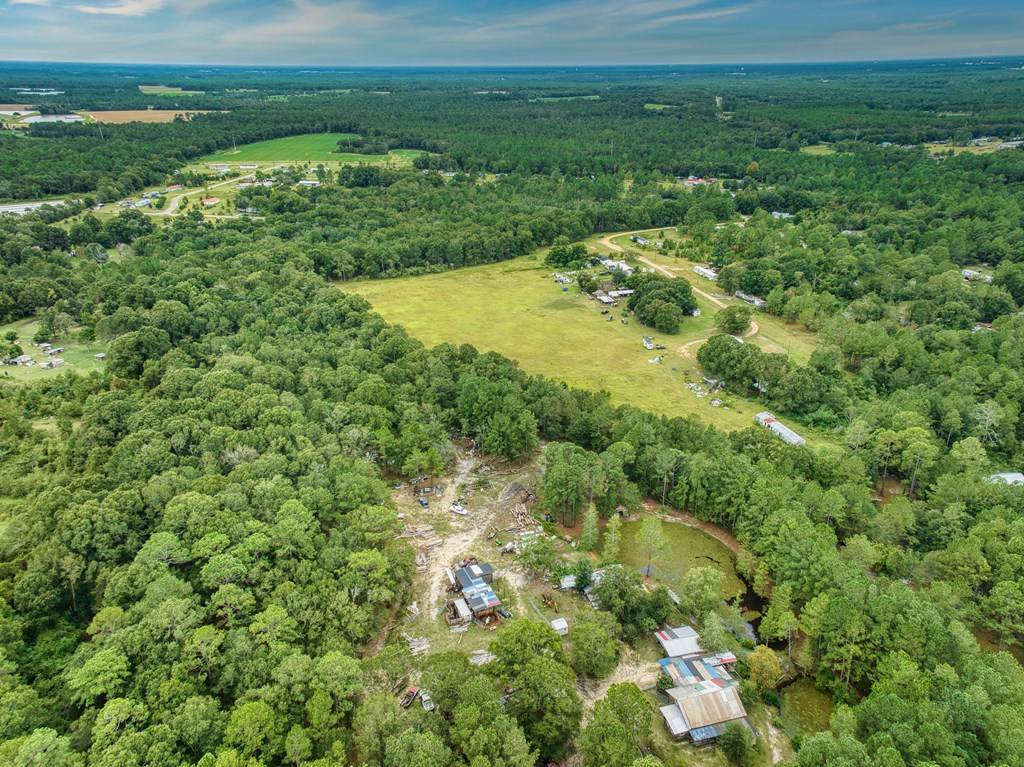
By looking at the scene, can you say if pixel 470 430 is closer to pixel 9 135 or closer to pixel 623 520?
pixel 623 520

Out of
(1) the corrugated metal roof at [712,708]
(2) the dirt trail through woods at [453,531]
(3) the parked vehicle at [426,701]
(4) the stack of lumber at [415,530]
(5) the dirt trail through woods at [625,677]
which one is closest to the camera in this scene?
(1) the corrugated metal roof at [712,708]

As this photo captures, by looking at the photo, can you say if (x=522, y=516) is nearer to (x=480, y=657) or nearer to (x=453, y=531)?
(x=453, y=531)

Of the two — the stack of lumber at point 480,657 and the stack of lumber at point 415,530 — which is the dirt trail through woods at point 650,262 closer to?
the stack of lumber at point 415,530

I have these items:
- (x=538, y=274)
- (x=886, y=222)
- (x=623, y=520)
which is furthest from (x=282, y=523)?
(x=886, y=222)

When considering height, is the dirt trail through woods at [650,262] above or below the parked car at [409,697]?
below

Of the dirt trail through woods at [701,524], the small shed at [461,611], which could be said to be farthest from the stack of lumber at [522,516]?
the dirt trail through woods at [701,524]

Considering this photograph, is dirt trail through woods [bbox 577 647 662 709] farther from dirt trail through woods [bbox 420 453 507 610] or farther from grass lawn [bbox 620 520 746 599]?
dirt trail through woods [bbox 420 453 507 610]
